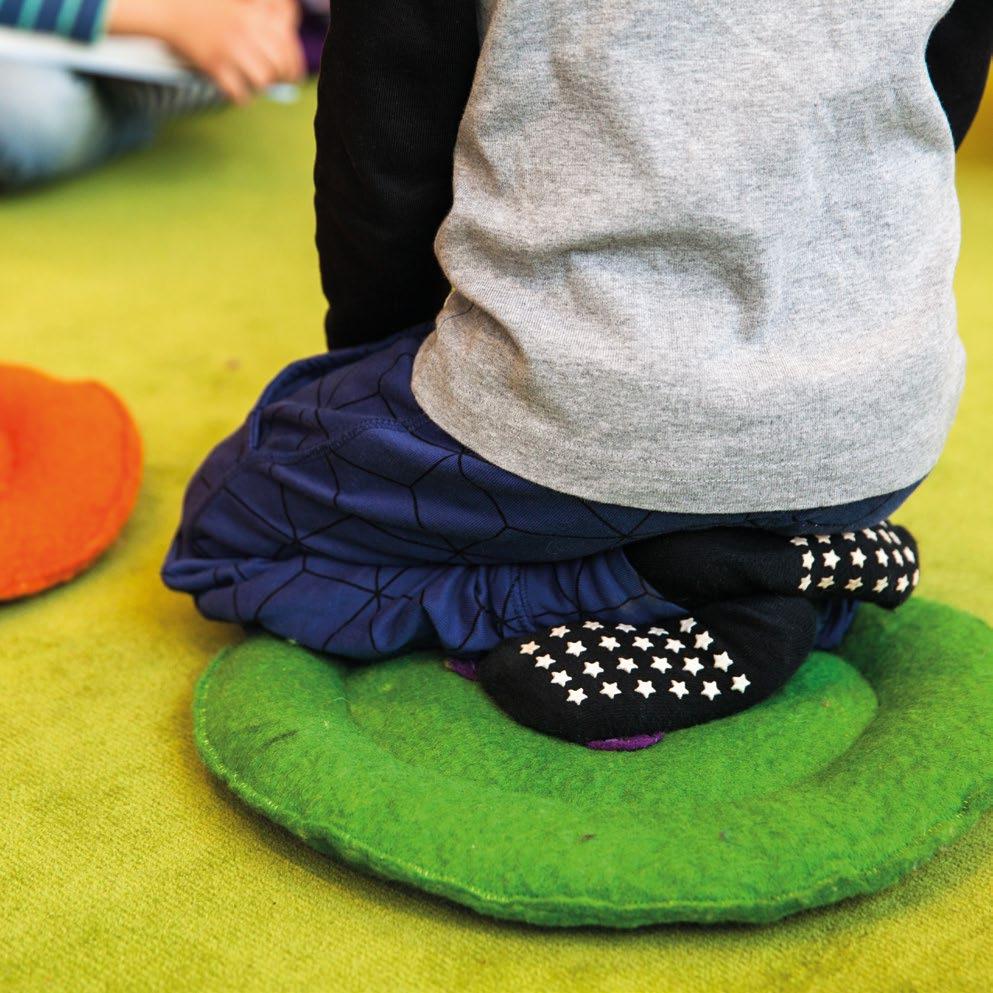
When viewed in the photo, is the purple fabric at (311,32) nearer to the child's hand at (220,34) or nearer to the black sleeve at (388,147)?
the child's hand at (220,34)

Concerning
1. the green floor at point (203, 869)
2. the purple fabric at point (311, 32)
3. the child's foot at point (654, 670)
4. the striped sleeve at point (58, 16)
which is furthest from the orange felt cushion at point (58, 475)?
the purple fabric at point (311, 32)

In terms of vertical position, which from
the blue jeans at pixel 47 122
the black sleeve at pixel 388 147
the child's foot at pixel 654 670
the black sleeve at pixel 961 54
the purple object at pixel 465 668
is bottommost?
the blue jeans at pixel 47 122

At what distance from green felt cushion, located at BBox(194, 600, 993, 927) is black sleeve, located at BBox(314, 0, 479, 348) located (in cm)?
28

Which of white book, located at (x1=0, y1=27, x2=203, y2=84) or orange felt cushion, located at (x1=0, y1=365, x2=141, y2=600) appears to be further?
white book, located at (x1=0, y1=27, x2=203, y2=84)

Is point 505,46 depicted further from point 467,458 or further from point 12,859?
point 12,859

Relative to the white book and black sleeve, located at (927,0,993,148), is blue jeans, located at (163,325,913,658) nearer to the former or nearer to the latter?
black sleeve, located at (927,0,993,148)

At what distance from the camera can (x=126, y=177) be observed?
2.10 metres

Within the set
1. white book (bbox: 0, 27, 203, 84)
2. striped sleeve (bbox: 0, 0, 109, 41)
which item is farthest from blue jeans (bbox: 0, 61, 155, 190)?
striped sleeve (bbox: 0, 0, 109, 41)

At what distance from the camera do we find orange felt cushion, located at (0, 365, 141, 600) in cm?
103

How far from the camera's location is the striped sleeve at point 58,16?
5.57 ft

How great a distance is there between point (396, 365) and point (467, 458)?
0.11 metres

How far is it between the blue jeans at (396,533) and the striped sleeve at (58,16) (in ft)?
3.44

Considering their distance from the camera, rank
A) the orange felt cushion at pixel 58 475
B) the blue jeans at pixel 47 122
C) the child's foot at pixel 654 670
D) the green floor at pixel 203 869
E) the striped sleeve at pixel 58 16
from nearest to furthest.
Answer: the green floor at pixel 203 869 → the child's foot at pixel 654 670 → the orange felt cushion at pixel 58 475 → the striped sleeve at pixel 58 16 → the blue jeans at pixel 47 122

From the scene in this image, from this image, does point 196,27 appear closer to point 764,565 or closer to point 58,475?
point 58,475
